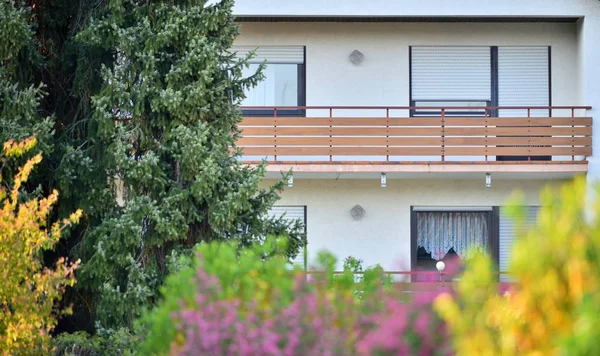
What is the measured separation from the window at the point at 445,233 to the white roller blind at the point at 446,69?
2.58 m

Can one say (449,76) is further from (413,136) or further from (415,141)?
(415,141)

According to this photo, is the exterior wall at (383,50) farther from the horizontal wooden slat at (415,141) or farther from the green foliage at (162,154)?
the green foliage at (162,154)

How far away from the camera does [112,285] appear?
952 cm

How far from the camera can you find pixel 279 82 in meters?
17.9

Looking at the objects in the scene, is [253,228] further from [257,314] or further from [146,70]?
[257,314]

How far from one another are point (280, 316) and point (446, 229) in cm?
1465

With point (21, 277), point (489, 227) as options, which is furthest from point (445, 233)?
point (21, 277)

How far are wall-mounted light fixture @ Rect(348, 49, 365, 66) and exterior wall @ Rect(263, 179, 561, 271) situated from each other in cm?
255

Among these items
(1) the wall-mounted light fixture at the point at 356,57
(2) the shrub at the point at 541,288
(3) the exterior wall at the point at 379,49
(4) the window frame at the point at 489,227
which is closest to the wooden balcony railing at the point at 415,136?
(3) the exterior wall at the point at 379,49

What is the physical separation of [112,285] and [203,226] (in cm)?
126

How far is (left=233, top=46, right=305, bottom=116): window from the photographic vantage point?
17.8 m

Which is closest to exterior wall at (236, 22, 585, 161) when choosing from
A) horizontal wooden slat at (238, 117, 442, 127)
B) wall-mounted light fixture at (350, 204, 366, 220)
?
horizontal wooden slat at (238, 117, 442, 127)

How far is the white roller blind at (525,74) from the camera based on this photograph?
58.6 feet

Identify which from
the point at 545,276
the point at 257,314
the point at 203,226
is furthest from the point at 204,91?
the point at 545,276
